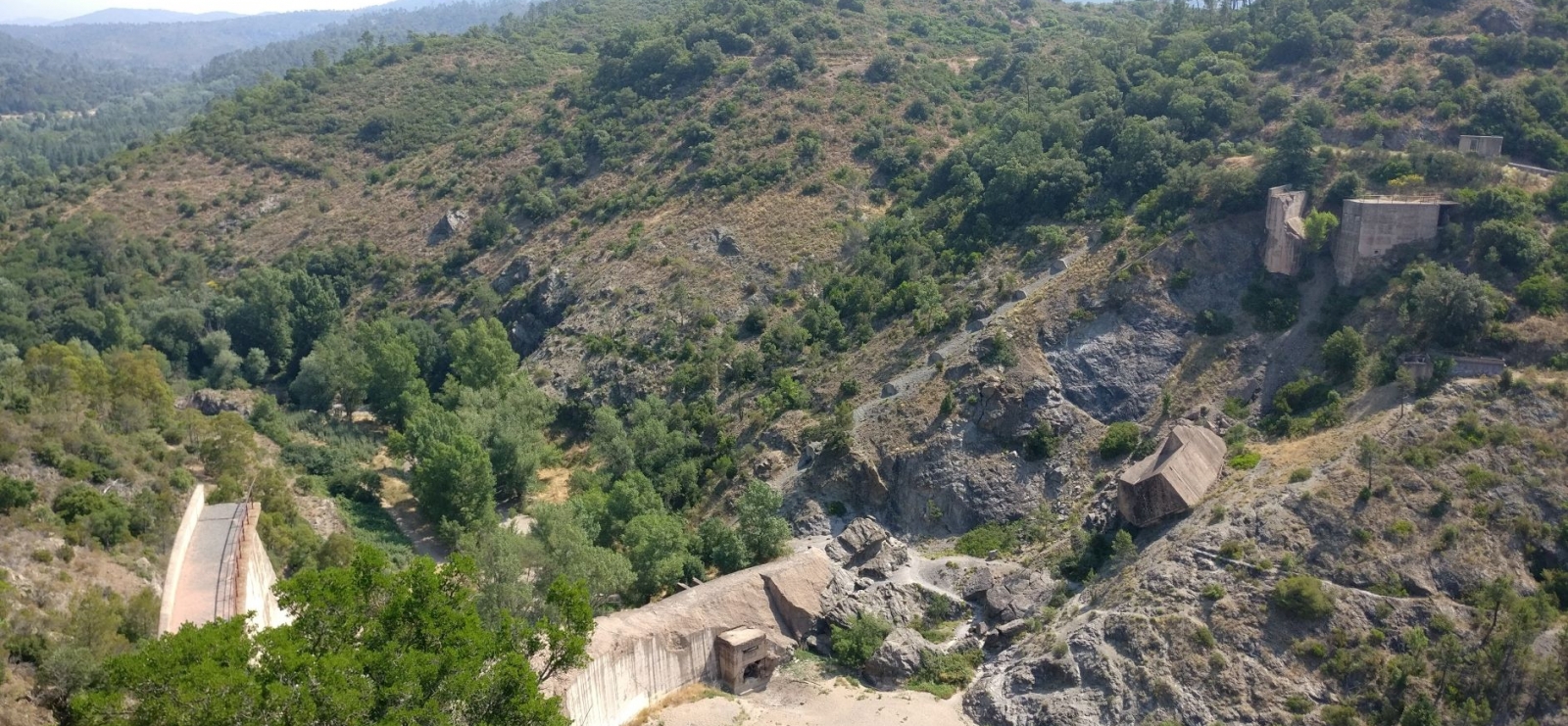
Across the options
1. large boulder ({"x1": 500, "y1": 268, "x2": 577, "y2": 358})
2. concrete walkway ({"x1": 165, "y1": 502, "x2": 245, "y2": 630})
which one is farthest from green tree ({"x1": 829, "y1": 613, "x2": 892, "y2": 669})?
large boulder ({"x1": 500, "y1": 268, "x2": 577, "y2": 358})

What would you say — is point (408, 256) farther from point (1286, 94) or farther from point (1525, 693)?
point (1525, 693)

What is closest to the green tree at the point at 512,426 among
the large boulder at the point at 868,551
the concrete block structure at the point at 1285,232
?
the large boulder at the point at 868,551

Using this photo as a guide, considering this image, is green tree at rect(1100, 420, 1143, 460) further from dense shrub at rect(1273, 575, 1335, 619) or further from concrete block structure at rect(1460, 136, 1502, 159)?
concrete block structure at rect(1460, 136, 1502, 159)

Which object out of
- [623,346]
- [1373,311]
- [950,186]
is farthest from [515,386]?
[1373,311]

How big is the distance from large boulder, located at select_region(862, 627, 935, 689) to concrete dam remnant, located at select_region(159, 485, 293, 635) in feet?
59.8

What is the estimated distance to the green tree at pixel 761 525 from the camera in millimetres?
43812

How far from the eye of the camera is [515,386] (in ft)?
189

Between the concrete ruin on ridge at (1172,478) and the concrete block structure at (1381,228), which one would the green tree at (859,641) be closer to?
the concrete ruin on ridge at (1172,478)

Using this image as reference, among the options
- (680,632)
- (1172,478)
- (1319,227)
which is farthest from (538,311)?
(1319,227)

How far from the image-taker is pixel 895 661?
39188mm

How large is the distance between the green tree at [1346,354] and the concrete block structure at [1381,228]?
438 cm

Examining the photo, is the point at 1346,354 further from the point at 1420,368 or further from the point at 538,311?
the point at 538,311

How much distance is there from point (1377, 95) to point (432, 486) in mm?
47918

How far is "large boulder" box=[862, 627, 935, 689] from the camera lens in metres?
39.0
